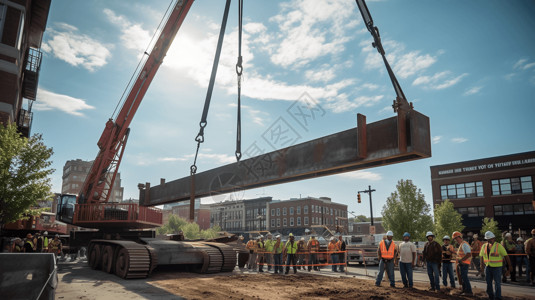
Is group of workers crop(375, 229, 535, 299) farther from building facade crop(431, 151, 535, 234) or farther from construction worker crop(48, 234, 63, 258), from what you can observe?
building facade crop(431, 151, 535, 234)

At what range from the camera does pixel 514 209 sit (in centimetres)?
4650

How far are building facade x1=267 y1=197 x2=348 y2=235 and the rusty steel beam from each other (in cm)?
6680

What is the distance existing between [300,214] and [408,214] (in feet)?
150

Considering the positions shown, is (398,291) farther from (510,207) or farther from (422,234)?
(510,207)

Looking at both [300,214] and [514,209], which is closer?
[514,209]

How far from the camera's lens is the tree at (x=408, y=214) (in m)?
36.8

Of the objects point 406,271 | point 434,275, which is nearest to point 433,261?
point 434,275

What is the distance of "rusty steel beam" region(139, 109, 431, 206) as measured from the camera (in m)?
8.65

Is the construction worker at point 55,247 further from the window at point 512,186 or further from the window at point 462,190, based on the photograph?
the window at point 512,186

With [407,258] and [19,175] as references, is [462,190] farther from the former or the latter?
[19,175]

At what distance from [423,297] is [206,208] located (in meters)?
110

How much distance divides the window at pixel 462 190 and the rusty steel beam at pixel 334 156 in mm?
47098

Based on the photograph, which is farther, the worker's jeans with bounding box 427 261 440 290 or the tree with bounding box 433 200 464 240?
the tree with bounding box 433 200 464 240

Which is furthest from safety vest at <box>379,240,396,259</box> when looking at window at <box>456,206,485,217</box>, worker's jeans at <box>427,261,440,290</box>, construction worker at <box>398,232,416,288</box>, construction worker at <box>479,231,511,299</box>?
window at <box>456,206,485,217</box>
